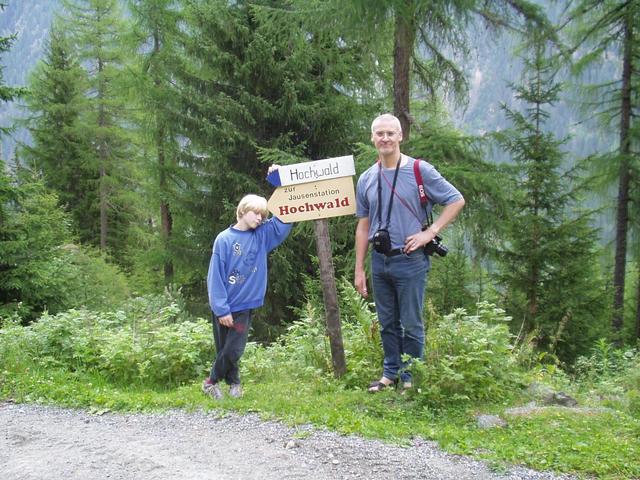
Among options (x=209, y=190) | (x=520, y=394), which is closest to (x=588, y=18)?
(x=209, y=190)

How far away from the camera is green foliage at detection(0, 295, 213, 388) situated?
628 cm

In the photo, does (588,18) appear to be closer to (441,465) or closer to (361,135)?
(361,135)

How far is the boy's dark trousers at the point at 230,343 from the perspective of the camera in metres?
5.05

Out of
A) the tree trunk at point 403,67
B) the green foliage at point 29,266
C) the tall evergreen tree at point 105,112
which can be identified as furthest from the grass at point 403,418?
the tall evergreen tree at point 105,112

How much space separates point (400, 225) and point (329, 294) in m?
1.29

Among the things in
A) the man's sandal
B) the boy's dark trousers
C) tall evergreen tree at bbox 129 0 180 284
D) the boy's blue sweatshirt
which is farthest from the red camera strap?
tall evergreen tree at bbox 129 0 180 284

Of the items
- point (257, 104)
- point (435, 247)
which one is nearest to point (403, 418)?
point (435, 247)

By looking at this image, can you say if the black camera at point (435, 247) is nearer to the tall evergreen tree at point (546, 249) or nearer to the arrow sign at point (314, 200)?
the arrow sign at point (314, 200)

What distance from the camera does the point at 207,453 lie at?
398 centimetres

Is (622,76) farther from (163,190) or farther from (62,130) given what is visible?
(62,130)

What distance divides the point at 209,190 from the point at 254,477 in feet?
39.9

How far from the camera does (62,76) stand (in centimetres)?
2688

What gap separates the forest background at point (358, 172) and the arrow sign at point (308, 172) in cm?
170

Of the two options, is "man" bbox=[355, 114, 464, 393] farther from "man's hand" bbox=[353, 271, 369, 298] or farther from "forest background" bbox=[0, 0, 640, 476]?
"forest background" bbox=[0, 0, 640, 476]
